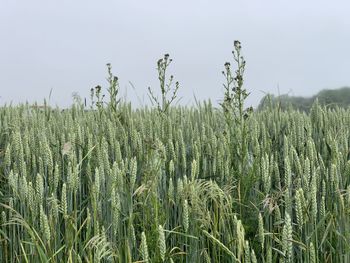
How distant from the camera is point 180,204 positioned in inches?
70.8

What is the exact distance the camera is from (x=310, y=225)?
5.13ft

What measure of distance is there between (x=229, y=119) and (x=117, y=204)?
95 cm

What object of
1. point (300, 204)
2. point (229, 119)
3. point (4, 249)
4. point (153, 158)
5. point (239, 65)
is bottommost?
point (4, 249)

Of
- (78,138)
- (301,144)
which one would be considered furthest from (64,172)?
(301,144)

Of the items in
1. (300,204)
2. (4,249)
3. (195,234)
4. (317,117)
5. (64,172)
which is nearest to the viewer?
(300,204)

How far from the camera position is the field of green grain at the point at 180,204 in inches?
58.1

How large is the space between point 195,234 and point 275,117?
193cm

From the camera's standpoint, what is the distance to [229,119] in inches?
92.6

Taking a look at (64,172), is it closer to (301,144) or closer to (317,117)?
(301,144)

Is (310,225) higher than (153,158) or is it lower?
lower

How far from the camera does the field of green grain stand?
58.1 inches

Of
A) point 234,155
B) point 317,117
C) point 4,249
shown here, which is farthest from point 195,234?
point 317,117

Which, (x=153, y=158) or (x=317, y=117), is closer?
(x=153, y=158)

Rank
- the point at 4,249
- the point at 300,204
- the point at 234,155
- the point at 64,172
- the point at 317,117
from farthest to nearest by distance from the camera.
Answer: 1. the point at 317,117
2. the point at 64,172
3. the point at 234,155
4. the point at 4,249
5. the point at 300,204
